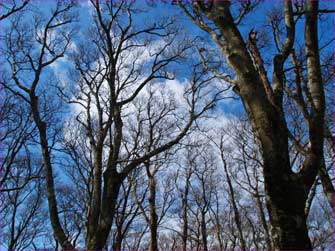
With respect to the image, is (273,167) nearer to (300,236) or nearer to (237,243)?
(300,236)

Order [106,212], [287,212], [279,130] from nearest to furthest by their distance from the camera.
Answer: [287,212] → [279,130] → [106,212]

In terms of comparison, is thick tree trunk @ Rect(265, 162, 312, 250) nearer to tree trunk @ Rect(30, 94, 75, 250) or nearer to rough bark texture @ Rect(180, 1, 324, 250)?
rough bark texture @ Rect(180, 1, 324, 250)

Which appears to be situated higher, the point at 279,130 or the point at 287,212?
the point at 279,130

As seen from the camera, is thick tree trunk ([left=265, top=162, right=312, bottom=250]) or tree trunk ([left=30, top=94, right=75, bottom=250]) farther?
tree trunk ([left=30, top=94, right=75, bottom=250])

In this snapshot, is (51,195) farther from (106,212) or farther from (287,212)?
(287,212)

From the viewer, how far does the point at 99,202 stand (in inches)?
257

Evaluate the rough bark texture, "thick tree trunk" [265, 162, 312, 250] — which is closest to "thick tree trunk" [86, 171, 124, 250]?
the rough bark texture

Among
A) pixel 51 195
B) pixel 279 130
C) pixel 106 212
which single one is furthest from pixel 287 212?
pixel 51 195

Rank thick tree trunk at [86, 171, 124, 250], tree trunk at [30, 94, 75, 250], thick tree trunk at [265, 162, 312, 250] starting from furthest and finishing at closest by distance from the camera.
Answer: thick tree trunk at [86, 171, 124, 250] < tree trunk at [30, 94, 75, 250] < thick tree trunk at [265, 162, 312, 250]

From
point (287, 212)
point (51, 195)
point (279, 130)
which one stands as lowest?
point (287, 212)

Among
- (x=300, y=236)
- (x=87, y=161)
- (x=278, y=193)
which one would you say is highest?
(x=87, y=161)

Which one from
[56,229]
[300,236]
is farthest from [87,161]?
[300,236]

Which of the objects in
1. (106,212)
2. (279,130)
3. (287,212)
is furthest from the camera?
(106,212)

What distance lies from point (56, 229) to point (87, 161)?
7.60m
